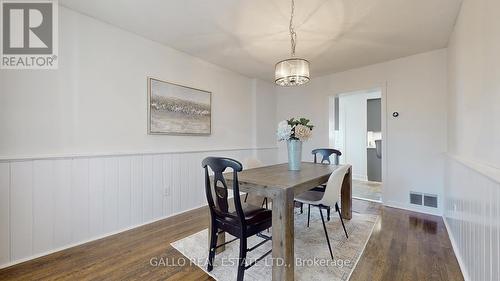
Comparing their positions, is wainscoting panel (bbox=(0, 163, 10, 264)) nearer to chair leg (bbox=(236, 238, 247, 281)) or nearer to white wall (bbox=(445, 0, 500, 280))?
chair leg (bbox=(236, 238, 247, 281))

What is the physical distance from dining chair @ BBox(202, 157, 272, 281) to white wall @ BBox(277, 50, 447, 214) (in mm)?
2848

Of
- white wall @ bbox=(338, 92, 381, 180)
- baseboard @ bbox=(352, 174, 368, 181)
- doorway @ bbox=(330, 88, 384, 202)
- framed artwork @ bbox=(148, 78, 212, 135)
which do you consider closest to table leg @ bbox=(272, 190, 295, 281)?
framed artwork @ bbox=(148, 78, 212, 135)

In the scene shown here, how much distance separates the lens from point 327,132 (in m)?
4.42

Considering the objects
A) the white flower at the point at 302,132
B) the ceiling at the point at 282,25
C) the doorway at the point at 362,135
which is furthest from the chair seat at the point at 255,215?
the doorway at the point at 362,135

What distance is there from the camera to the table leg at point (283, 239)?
59.3 inches

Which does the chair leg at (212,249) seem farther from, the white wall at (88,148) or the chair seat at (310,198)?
the white wall at (88,148)

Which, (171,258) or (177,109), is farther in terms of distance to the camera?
(177,109)

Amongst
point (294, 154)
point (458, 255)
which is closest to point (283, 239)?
point (294, 154)

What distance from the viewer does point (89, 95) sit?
2.35m

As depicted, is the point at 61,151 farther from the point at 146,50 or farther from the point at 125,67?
the point at 146,50

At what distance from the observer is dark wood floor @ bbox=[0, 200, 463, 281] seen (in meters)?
1.72

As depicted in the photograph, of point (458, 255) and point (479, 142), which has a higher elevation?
point (479, 142)

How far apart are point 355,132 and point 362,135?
7.7 inches

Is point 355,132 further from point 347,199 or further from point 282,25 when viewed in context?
point 282,25
